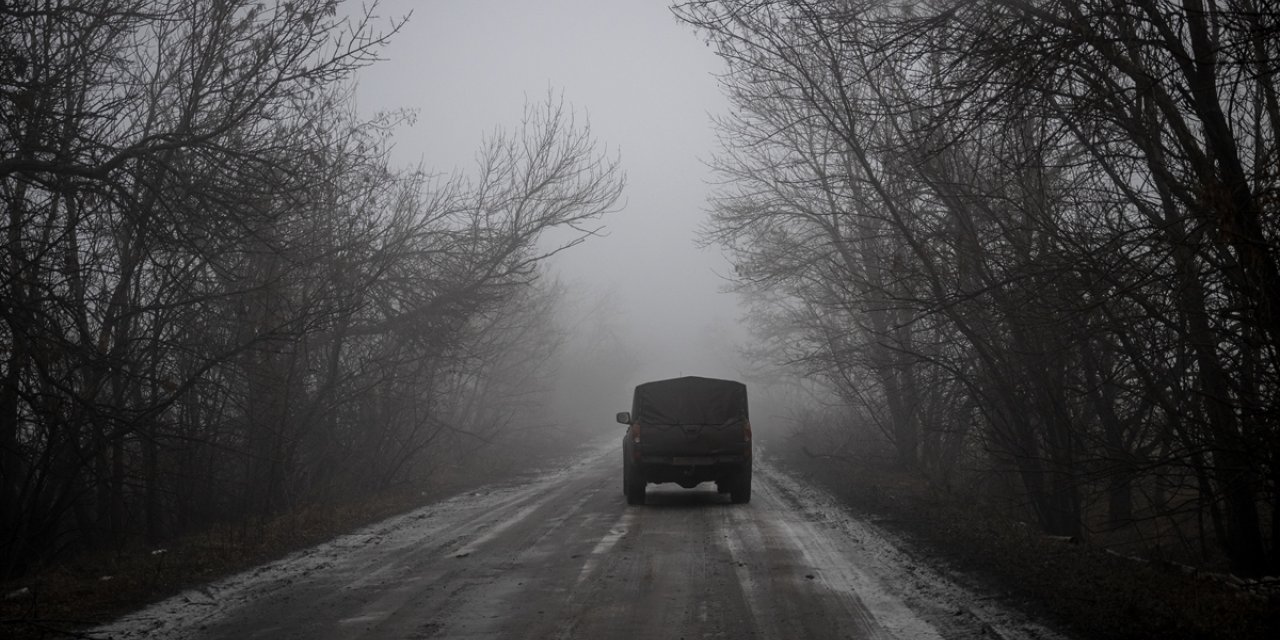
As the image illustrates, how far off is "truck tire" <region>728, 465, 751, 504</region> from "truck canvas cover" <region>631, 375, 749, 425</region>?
100cm

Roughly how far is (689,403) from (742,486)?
5.71 ft

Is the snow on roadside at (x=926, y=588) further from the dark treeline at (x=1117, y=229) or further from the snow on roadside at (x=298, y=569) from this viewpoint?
the snow on roadside at (x=298, y=569)

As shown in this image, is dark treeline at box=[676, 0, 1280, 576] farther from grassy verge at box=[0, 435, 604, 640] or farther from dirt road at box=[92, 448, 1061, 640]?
grassy verge at box=[0, 435, 604, 640]

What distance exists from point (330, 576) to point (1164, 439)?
820 centimetres

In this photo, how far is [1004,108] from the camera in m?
8.00

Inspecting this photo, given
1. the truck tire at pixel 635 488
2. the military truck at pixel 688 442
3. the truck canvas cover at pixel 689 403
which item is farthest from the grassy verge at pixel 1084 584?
the truck tire at pixel 635 488

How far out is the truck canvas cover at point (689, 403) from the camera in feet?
53.9

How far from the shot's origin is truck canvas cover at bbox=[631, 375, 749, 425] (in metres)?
16.4

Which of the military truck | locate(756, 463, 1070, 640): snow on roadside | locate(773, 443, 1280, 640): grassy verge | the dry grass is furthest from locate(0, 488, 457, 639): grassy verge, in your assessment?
locate(773, 443, 1280, 640): grassy verge

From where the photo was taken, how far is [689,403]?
54.4 feet

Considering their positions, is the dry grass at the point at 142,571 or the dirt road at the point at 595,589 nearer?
the dirt road at the point at 595,589

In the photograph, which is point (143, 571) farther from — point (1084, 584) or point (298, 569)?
point (1084, 584)

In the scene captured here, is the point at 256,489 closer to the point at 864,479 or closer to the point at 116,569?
the point at 116,569

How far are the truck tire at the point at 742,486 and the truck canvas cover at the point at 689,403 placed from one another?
1.00 m
